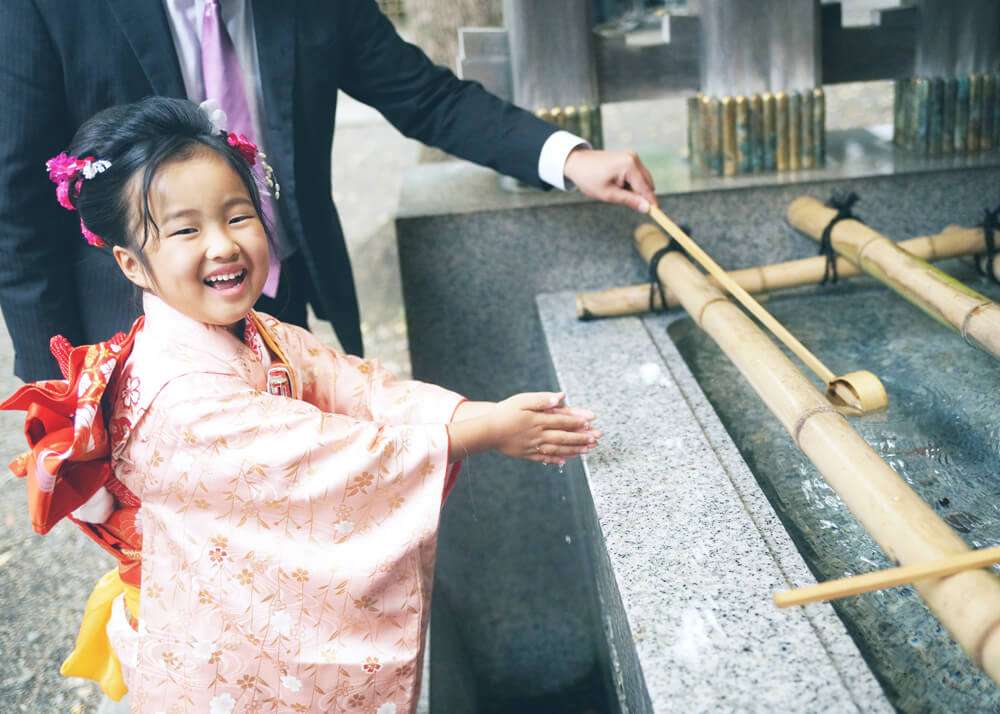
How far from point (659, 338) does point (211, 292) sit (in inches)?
51.7

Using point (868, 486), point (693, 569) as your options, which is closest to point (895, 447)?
point (868, 486)

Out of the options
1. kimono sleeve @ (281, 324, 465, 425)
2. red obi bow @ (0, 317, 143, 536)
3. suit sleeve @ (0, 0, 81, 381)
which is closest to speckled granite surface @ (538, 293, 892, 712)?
kimono sleeve @ (281, 324, 465, 425)

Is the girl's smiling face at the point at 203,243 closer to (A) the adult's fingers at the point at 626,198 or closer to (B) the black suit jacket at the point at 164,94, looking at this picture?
(B) the black suit jacket at the point at 164,94

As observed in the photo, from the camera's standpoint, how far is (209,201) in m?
1.59

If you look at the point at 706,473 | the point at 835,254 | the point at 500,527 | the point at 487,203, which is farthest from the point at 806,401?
the point at 500,527

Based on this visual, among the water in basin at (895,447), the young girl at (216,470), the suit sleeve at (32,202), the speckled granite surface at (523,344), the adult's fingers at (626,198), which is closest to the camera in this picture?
the water in basin at (895,447)

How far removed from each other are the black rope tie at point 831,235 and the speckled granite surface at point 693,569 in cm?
67

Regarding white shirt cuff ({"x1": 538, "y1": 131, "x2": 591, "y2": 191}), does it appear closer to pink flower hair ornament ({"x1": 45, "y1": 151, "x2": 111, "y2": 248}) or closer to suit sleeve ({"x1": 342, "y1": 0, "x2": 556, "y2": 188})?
suit sleeve ({"x1": 342, "y1": 0, "x2": 556, "y2": 188})

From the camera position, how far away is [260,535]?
1.62 meters

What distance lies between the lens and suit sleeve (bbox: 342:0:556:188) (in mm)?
2484

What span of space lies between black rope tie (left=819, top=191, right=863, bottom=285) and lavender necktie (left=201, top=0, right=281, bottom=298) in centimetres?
150

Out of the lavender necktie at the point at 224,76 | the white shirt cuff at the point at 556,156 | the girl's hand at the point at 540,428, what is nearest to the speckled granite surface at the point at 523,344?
the white shirt cuff at the point at 556,156

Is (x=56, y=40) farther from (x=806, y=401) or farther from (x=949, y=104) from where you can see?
(x=949, y=104)

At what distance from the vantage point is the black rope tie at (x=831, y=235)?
106 inches
